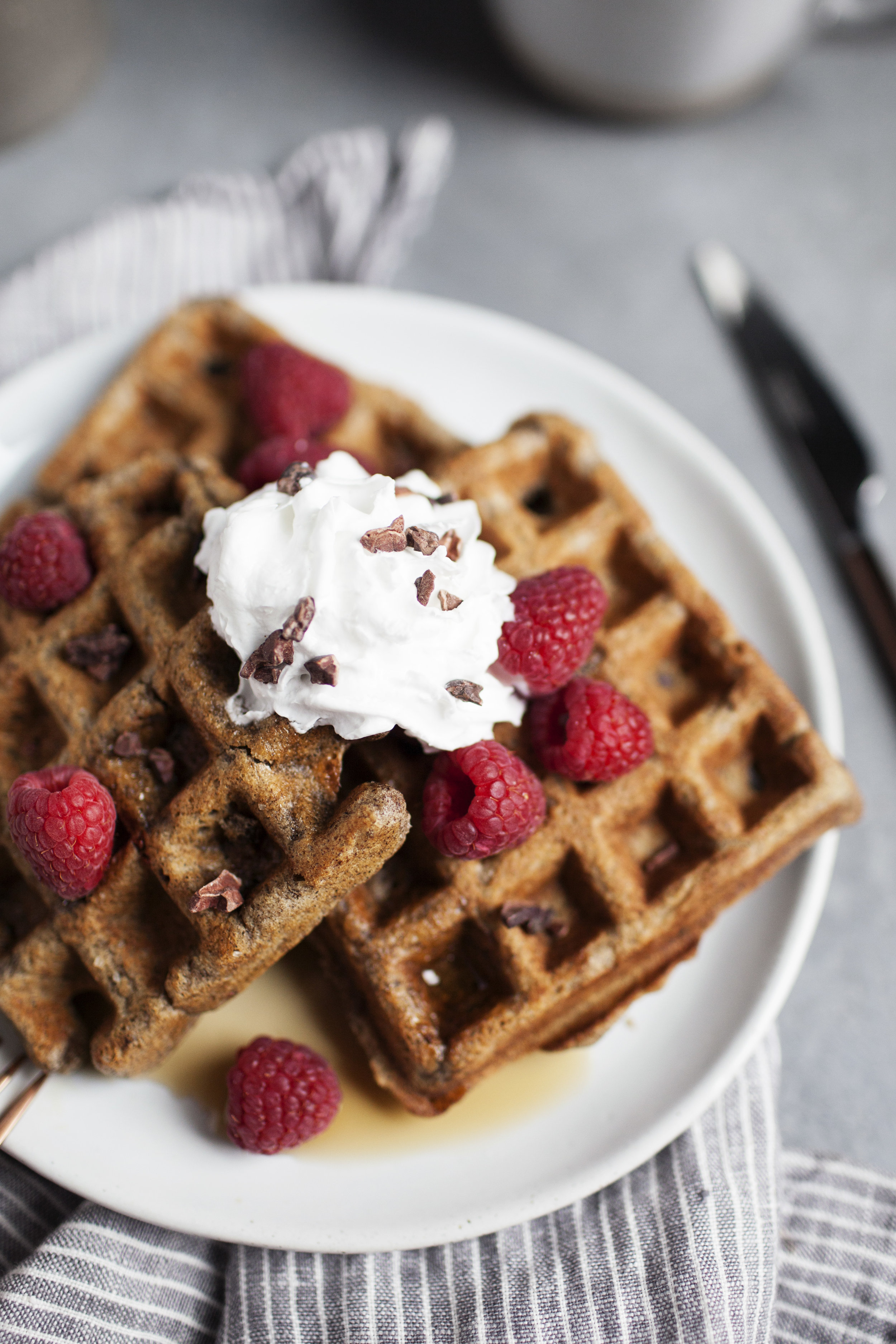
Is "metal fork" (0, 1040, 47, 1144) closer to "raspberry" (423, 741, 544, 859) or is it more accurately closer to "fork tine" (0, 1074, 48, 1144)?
"fork tine" (0, 1074, 48, 1144)

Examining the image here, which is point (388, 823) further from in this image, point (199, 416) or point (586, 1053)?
point (199, 416)

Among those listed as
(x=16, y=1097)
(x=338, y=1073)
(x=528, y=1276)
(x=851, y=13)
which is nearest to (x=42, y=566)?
(x=16, y=1097)

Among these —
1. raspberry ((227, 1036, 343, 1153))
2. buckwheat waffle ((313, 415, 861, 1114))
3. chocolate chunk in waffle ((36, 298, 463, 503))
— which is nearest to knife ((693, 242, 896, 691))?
buckwheat waffle ((313, 415, 861, 1114))

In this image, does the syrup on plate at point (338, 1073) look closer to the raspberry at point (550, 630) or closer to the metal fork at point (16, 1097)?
the metal fork at point (16, 1097)

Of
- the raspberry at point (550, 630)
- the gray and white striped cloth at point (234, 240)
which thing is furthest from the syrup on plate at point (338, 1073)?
the gray and white striped cloth at point (234, 240)

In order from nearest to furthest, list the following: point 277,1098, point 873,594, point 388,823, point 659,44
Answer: point 388,823
point 277,1098
point 873,594
point 659,44

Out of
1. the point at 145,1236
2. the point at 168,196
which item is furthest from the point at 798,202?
the point at 145,1236
